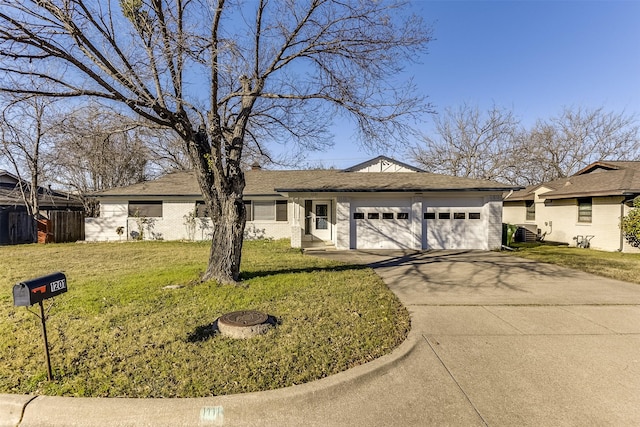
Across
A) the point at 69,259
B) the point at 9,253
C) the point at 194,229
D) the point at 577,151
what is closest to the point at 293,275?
the point at 69,259

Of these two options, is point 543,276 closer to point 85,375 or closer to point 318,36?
point 318,36

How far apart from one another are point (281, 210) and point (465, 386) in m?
14.2

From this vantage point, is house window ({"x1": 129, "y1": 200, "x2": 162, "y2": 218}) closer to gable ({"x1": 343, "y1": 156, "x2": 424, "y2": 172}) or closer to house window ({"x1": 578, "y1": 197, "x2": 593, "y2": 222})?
gable ({"x1": 343, "y1": 156, "x2": 424, "y2": 172})

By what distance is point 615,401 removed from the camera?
290cm


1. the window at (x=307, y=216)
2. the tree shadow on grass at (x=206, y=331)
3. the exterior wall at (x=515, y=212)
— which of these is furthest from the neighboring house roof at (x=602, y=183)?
the tree shadow on grass at (x=206, y=331)

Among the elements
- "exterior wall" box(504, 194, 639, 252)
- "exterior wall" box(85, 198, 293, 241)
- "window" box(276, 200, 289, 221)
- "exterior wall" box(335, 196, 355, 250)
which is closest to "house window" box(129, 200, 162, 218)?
"exterior wall" box(85, 198, 293, 241)

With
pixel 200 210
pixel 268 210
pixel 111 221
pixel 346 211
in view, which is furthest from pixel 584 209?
pixel 111 221

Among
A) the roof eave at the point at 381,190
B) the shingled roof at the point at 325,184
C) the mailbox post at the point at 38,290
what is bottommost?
the mailbox post at the point at 38,290

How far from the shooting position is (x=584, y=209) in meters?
15.0

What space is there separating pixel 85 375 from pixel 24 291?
1.02 meters

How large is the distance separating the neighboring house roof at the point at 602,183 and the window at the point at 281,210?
13694 mm

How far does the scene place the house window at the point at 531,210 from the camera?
18952 mm

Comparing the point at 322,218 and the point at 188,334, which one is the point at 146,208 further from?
the point at 188,334

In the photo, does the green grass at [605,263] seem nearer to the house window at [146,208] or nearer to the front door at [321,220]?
the front door at [321,220]
